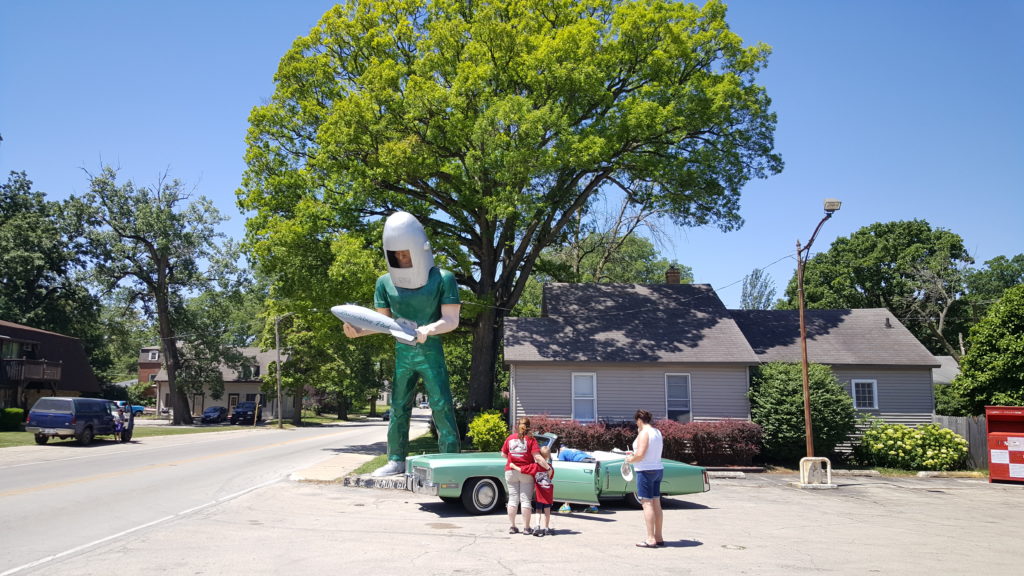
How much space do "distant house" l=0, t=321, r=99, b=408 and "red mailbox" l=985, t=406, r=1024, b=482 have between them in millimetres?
42040

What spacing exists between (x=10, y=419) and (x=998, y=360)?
41.0 m

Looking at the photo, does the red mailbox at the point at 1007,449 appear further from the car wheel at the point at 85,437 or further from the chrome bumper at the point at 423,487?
the car wheel at the point at 85,437

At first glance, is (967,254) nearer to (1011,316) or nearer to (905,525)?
(1011,316)

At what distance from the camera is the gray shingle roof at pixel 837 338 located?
2297 centimetres

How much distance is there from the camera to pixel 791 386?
67.2ft

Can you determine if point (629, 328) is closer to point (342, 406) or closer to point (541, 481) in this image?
point (541, 481)

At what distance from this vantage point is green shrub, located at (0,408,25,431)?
32.4 metres

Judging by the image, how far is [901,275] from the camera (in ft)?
159

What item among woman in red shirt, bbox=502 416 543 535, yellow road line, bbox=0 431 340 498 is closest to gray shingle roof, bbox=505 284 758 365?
yellow road line, bbox=0 431 340 498

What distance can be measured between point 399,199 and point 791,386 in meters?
14.1

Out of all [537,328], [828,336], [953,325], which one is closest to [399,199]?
[537,328]

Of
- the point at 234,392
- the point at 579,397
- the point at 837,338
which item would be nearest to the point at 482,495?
the point at 579,397

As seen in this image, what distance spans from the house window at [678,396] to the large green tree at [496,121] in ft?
21.6

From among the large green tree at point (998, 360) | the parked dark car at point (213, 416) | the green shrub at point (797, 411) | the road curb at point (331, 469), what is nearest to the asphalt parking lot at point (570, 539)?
the road curb at point (331, 469)
